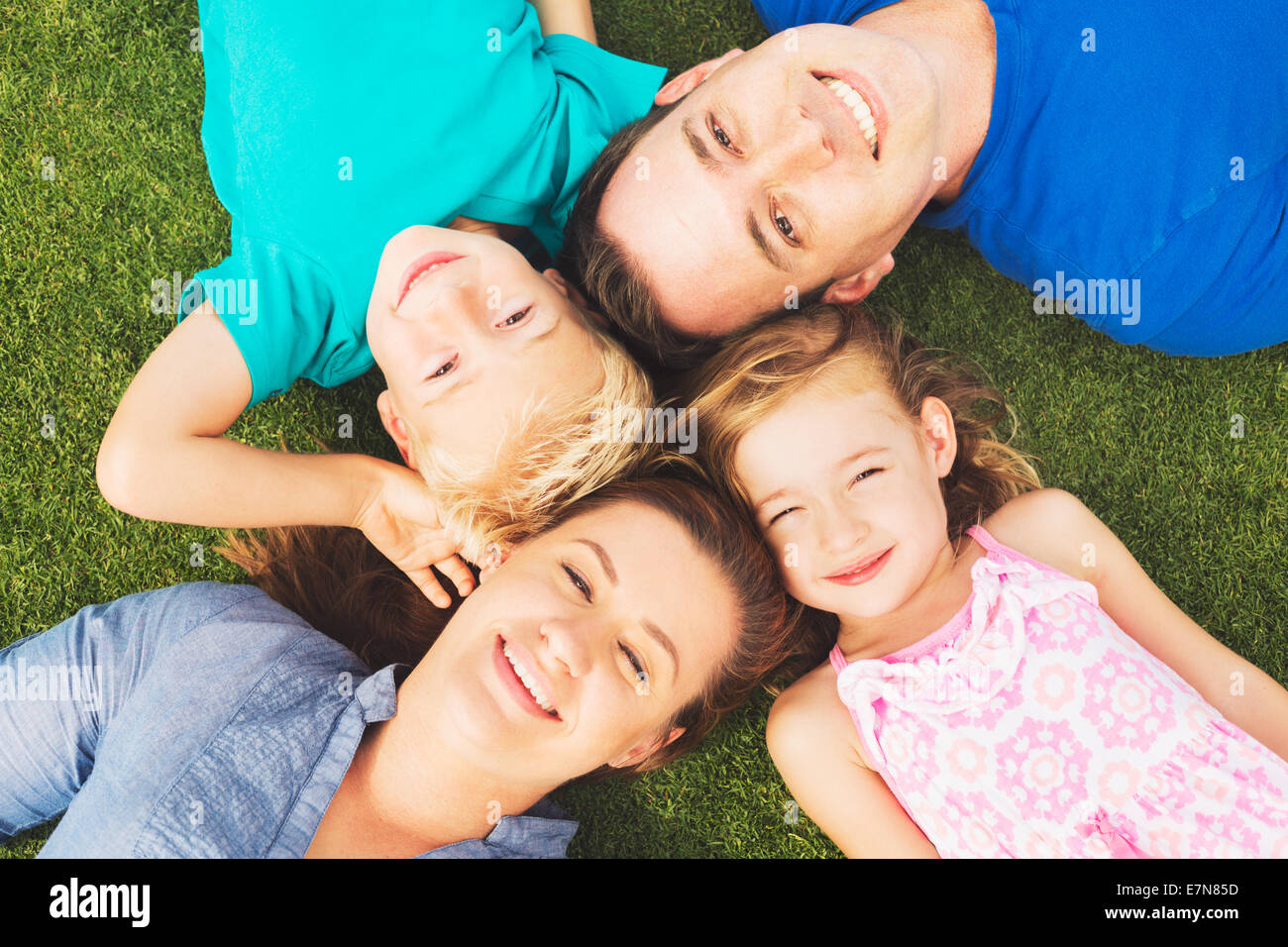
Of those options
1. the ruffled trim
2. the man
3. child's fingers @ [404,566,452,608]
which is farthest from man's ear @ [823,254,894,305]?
child's fingers @ [404,566,452,608]

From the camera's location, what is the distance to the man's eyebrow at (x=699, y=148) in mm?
1962

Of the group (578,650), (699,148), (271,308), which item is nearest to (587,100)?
(699,148)

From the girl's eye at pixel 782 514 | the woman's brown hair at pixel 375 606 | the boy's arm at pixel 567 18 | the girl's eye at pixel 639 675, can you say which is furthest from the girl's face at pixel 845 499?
the boy's arm at pixel 567 18

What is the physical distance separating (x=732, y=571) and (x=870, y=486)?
0.37 m

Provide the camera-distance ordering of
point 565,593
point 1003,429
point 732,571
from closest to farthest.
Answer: point 565,593
point 732,571
point 1003,429

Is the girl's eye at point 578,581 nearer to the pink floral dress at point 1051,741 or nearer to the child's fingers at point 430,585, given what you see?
the child's fingers at point 430,585

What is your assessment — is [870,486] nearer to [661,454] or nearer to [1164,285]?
[661,454]

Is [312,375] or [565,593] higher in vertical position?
[312,375]

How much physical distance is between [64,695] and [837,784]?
1.80 m

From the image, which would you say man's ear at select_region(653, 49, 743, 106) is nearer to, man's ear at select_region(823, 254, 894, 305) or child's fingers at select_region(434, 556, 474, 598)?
man's ear at select_region(823, 254, 894, 305)

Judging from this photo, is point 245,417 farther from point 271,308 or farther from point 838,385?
point 838,385

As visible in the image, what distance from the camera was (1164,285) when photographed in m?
2.27

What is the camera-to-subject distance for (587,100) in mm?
2352

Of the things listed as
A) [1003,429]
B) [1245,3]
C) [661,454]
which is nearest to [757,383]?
[661,454]
